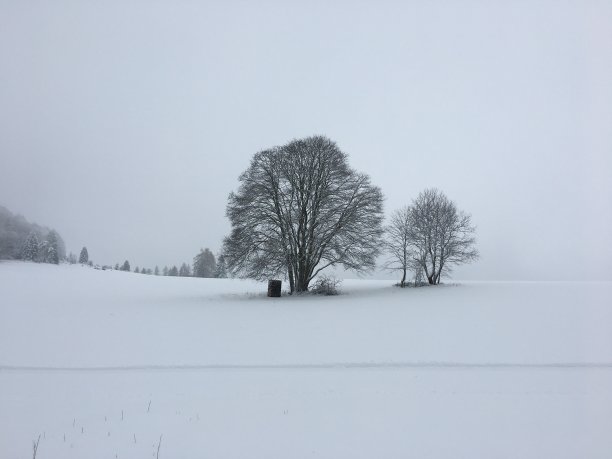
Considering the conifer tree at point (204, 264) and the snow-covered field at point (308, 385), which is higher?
the conifer tree at point (204, 264)

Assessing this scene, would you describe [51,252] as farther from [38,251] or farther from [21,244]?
[21,244]

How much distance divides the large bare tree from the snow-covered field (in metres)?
9.93

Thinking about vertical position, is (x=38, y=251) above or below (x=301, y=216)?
below

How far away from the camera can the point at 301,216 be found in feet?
87.6

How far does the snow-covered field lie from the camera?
19.6ft

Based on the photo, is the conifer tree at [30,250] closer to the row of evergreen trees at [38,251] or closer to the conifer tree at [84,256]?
the row of evergreen trees at [38,251]

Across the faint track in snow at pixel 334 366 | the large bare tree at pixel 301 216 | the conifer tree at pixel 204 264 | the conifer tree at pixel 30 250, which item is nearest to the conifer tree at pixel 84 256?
the conifer tree at pixel 30 250

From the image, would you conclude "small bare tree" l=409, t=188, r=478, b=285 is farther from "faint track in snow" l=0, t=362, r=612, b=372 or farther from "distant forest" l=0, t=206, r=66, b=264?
"distant forest" l=0, t=206, r=66, b=264

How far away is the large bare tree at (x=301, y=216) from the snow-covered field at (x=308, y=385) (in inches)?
391

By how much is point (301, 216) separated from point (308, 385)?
62.6 feet

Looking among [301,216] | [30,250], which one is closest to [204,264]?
[30,250]

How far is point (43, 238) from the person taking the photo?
6800 cm

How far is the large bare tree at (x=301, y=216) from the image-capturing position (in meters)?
25.8

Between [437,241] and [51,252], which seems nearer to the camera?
[437,241]
